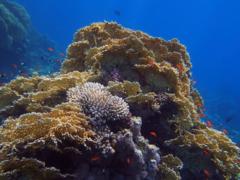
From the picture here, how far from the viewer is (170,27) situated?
158 metres

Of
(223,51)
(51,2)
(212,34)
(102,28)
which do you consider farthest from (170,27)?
(102,28)

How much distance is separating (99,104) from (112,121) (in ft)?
1.10

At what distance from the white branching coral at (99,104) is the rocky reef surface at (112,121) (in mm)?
15

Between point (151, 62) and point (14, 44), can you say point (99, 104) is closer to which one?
point (151, 62)

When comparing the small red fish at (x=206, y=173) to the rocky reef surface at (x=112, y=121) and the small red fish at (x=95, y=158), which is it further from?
the small red fish at (x=95, y=158)

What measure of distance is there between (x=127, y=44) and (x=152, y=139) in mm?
1924

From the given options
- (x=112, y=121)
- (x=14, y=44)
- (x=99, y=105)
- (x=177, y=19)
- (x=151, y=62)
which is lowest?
(x=112, y=121)

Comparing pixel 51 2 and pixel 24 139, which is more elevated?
pixel 51 2

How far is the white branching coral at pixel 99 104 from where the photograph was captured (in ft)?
15.1

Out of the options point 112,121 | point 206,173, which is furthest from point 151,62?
point 206,173

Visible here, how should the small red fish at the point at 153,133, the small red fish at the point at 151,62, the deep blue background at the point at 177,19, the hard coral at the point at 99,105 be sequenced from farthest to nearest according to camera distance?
the deep blue background at the point at 177,19, the small red fish at the point at 151,62, the small red fish at the point at 153,133, the hard coral at the point at 99,105

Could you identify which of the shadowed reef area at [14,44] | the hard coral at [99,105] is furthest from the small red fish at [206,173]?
the shadowed reef area at [14,44]

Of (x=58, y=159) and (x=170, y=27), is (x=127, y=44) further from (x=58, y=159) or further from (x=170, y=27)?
(x=170, y=27)

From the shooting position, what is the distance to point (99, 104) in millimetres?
4711
